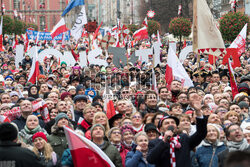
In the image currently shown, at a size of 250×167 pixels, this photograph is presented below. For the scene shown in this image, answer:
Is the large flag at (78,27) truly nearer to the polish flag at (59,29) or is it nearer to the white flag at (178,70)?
the polish flag at (59,29)

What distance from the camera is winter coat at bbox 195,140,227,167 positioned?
6000 mm

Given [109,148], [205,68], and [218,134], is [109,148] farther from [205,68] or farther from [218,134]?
[205,68]

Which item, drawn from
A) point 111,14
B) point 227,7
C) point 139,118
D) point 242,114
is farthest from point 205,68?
point 111,14

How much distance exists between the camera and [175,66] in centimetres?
1162

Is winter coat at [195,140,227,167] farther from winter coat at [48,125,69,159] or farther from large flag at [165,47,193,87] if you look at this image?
large flag at [165,47,193,87]

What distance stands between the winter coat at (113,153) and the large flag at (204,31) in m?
6.49

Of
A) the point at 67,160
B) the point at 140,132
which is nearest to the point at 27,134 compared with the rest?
the point at 67,160

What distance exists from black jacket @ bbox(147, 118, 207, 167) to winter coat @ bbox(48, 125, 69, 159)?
1.60 meters

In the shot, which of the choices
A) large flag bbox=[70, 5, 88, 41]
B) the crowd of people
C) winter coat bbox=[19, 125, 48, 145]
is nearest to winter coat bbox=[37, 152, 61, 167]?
the crowd of people

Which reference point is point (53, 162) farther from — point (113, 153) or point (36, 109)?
point (36, 109)

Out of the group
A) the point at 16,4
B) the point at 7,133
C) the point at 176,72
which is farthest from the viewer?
the point at 16,4

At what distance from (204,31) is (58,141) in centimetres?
629

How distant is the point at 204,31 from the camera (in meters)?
12.1

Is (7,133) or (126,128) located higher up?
(7,133)
